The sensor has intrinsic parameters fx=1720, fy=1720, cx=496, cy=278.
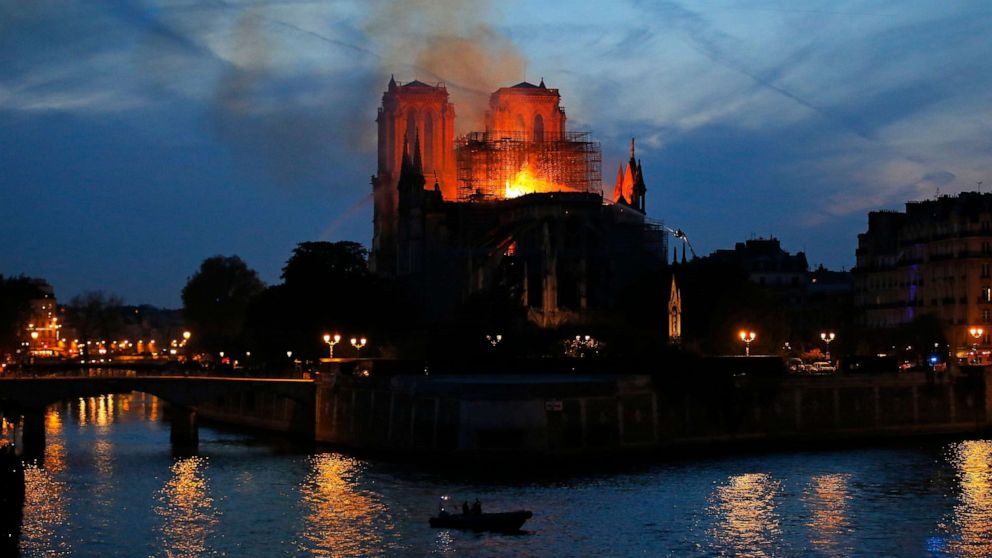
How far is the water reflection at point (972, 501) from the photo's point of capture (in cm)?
4703

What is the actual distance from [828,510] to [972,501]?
5.18 metres

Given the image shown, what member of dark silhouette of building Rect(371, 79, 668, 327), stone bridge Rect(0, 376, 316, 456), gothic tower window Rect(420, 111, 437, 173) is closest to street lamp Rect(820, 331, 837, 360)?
dark silhouette of building Rect(371, 79, 668, 327)

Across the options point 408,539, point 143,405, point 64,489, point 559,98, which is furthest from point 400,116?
point 408,539

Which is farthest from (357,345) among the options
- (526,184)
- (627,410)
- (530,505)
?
(530,505)

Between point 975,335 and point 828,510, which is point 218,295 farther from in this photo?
point 828,510

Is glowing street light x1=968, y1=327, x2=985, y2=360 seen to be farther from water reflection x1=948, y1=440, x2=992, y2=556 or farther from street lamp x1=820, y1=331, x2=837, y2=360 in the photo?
water reflection x1=948, y1=440, x2=992, y2=556

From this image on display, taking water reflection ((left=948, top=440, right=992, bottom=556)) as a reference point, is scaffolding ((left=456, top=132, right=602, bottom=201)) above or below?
above

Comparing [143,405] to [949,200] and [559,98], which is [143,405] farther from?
[949,200]

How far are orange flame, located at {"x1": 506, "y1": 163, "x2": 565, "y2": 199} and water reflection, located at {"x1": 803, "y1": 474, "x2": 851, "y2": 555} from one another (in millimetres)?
75130

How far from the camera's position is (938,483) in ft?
191

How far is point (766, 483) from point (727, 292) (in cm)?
4370

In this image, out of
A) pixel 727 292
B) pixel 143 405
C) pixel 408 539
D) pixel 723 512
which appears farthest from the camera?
pixel 143 405

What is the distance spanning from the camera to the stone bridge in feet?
239

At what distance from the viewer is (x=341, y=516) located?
51938 mm
